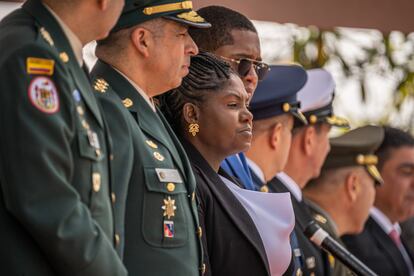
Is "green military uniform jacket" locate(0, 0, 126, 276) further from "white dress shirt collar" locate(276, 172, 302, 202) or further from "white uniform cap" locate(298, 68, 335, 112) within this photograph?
"white uniform cap" locate(298, 68, 335, 112)

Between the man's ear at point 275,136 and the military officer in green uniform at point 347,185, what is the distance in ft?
4.02

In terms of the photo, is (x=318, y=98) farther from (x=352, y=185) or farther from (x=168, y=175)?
(x=168, y=175)

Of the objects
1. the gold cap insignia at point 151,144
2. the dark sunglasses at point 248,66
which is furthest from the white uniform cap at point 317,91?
the gold cap insignia at point 151,144

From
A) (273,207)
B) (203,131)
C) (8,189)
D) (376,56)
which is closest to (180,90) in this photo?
(203,131)

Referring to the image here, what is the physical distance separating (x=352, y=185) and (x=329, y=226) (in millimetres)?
711

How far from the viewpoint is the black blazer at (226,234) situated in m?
3.78

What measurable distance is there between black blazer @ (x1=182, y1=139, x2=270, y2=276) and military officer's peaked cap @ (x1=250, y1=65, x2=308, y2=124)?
3.67ft

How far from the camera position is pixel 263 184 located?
15.9ft

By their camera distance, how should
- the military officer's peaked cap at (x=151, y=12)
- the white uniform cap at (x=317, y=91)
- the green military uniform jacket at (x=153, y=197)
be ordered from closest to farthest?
1. the green military uniform jacket at (x=153, y=197)
2. the military officer's peaked cap at (x=151, y=12)
3. the white uniform cap at (x=317, y=91)

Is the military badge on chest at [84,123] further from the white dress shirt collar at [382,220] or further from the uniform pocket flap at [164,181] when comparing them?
the white dress shirt collar at [382,220]

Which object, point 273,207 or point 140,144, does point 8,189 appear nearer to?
point 140,144

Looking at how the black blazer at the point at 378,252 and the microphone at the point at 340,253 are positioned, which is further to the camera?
the black blazer at the point at 378,252

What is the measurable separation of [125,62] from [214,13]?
1.14 meters

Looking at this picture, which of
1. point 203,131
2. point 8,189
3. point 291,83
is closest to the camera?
point 8,189
